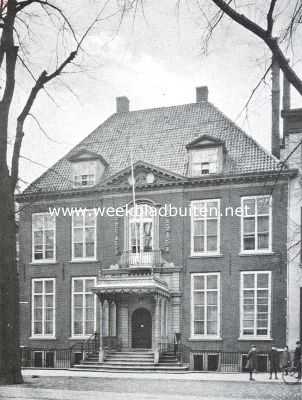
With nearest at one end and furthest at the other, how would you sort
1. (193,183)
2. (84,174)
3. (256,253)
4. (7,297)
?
(7,297) → (256,253) → (193,183) → (84,174)

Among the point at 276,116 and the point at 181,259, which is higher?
the point at 276,116

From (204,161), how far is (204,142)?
861 millimetres

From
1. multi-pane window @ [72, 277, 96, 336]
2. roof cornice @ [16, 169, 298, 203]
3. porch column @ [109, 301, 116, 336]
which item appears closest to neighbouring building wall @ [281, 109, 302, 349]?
roof cornice @ [16, 169, 298, 203]

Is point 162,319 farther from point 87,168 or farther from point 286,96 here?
point 286,96

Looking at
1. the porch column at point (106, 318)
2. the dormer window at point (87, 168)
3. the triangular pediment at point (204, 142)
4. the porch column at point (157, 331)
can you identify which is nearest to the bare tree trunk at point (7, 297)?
the porch column at point (157, 331)

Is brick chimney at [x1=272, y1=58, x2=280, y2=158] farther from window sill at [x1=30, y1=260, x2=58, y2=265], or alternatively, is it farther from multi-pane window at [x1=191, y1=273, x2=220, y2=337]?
window sill at [x1=30, y1=260, x2=58, y2=265]

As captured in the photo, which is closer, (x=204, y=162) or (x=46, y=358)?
(x=204, y=162)

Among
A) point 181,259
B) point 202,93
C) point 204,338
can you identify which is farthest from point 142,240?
point 202,93

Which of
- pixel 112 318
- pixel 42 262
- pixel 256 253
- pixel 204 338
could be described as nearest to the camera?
pixel 256 253

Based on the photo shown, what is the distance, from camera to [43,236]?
30.3 metres

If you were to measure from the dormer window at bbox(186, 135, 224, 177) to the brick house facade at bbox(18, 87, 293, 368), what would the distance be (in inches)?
1.8

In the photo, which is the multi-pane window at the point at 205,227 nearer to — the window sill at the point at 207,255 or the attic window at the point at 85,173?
the window sill at the point at 207,255

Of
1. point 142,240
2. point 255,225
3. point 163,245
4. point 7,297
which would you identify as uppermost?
point 255,225

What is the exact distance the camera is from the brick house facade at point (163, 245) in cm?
2595
